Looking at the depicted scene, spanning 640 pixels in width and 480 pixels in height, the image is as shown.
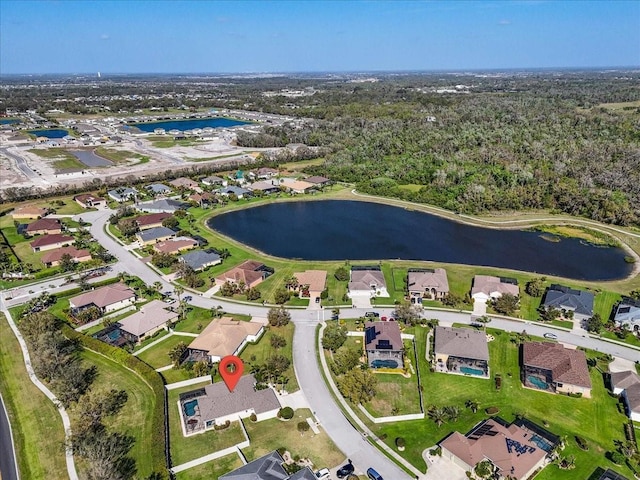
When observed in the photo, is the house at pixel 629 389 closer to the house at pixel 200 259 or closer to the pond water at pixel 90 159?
the house at pixel 200 259

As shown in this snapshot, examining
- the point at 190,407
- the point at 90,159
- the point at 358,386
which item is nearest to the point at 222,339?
the point at 190,407

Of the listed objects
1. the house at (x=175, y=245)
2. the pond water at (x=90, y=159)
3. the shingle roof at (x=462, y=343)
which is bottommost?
the shingle roof at (x=462, y=343)

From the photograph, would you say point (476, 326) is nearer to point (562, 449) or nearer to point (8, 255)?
point (562, 449)

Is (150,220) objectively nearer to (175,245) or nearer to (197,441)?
(175,245)

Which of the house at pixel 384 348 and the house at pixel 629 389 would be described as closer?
the house at pixel 629 389

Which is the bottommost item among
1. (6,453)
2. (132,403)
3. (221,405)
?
(6,453)

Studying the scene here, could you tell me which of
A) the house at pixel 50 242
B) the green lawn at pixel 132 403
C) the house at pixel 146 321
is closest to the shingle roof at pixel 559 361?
the green lawn at pixel 132 403

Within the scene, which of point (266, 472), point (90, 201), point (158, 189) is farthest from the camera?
point (158, 189)
